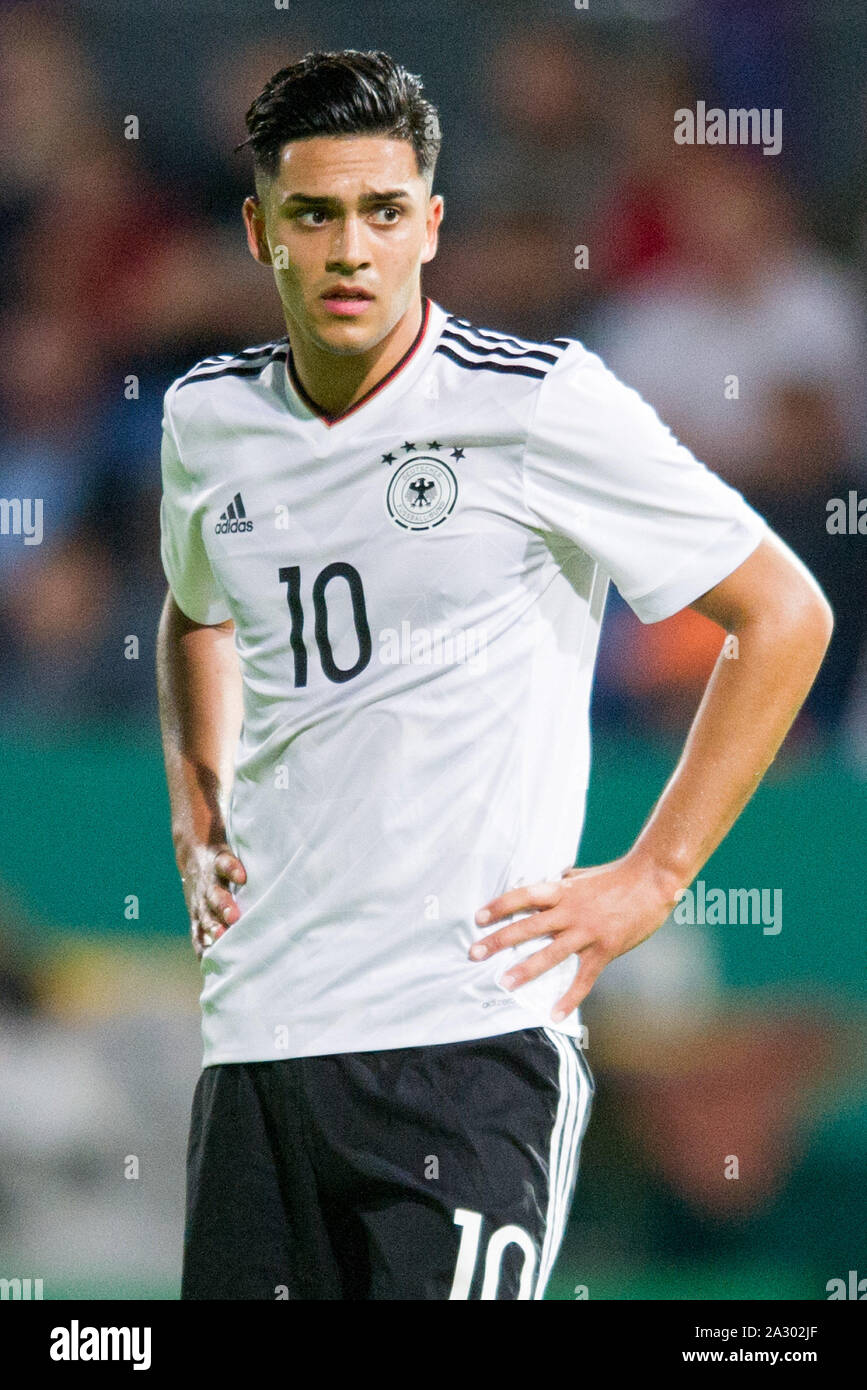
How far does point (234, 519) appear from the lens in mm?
2113

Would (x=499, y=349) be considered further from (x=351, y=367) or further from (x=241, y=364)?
(x=241, y=364)

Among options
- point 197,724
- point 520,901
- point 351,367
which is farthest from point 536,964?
point 351,367

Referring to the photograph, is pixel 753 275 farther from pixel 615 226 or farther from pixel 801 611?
pixel 801 611

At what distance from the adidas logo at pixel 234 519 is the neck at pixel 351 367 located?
A: 0.55 feet

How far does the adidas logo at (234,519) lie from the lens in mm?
2100

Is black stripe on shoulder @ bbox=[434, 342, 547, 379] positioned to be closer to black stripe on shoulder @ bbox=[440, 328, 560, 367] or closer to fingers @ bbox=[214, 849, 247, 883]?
black stripe on shoulder @ bbox=[440, 328, 560, 367]

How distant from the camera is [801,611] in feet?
A: 6.51

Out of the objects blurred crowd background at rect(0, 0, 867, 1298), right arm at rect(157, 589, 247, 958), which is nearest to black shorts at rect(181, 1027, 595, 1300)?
right arm at rect(157, 589, 247, 958)

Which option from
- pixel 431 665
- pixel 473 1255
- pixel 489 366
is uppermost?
pixel 489 366

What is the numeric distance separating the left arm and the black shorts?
141 millimetres

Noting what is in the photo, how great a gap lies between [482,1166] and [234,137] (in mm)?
2157

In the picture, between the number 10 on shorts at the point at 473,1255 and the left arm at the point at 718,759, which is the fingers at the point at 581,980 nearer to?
the left arm at the point at 718,759

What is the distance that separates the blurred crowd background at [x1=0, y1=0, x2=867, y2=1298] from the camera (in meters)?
2.92

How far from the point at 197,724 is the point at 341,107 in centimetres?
88
